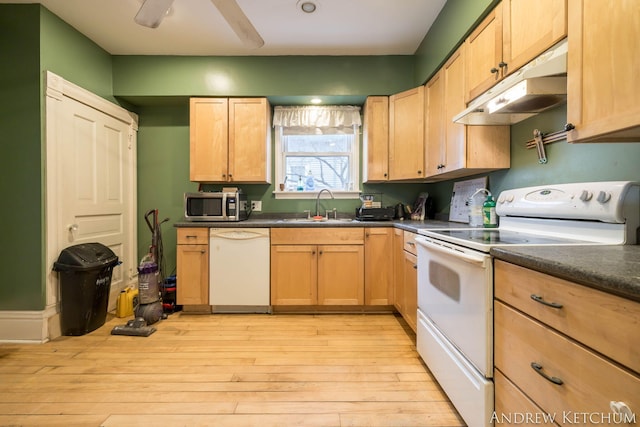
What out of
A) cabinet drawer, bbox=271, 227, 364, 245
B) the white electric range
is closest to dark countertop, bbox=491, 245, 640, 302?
the white electric range

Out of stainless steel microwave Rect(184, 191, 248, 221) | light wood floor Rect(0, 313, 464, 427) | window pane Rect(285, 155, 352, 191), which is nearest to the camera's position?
light wood floor Rect(0, 313, 464, 427)

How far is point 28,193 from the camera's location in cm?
223

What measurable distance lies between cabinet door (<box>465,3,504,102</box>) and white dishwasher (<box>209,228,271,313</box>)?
207 centimetres

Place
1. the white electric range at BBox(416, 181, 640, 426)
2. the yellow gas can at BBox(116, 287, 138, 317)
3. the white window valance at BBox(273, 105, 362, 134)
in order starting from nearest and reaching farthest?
the white electric range at BBox(416, 181, 640, 426)
the yellow gas can at BBox(116, 287, 138, 317)
the white window valance at BBox(273, 105, 362, 134)

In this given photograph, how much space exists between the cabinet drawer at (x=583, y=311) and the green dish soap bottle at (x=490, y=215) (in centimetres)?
106

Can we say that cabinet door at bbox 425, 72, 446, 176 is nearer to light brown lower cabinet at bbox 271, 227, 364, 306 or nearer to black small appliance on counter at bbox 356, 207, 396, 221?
black small appliance on counter at bbox 356, 207, 396, 221

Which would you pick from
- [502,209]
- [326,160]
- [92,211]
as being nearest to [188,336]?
[92,211]

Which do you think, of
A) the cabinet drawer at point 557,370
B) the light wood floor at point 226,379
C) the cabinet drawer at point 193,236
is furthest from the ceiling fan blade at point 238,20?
the light wood floor at point 226,379

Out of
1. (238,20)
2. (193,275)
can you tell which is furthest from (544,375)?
(193,275)

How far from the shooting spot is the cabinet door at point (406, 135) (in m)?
2.83

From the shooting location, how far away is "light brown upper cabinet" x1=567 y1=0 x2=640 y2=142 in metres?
0.94

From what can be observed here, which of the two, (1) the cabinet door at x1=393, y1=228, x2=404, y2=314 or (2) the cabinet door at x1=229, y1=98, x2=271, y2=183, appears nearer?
(1) the cabinet door at x1=393, y1=228, x2=404, y2=314

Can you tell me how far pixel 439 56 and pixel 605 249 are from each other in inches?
78.5

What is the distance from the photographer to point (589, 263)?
830mm
